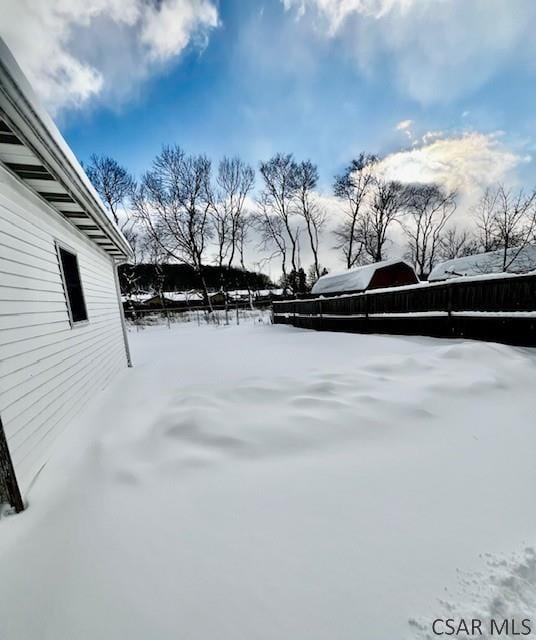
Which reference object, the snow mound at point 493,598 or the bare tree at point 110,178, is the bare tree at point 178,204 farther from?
the snow mound at point 493,598

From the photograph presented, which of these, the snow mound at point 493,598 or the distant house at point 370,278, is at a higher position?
the distant house at point 370,278

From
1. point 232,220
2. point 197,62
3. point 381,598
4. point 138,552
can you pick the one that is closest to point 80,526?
point 138,552

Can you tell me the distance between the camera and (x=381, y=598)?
3.63 feet

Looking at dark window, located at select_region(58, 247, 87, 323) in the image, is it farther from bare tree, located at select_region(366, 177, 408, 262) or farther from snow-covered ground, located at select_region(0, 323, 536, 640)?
bare tree, located at select_region(366, 177, 408, 262)

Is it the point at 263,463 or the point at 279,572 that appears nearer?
the point at 279,572

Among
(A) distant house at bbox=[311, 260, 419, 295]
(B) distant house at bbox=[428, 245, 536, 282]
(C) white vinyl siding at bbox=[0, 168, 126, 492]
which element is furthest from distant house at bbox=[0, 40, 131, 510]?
(B) distant house at bbox=[428, 245, 536, 282]

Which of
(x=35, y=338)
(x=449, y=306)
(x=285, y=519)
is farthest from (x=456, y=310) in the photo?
(x=35, y=338)

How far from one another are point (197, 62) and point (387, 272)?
554 inches

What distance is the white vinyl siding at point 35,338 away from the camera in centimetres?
201

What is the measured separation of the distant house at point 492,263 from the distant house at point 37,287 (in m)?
16.9

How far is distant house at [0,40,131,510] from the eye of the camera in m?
1.80

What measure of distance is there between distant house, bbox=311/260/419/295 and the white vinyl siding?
1501 cm

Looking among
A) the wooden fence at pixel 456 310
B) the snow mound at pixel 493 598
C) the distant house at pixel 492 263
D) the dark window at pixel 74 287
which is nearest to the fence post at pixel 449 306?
the wooden fence at pixel 456 310

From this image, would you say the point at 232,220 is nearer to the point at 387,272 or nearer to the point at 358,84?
the point at 387,272
